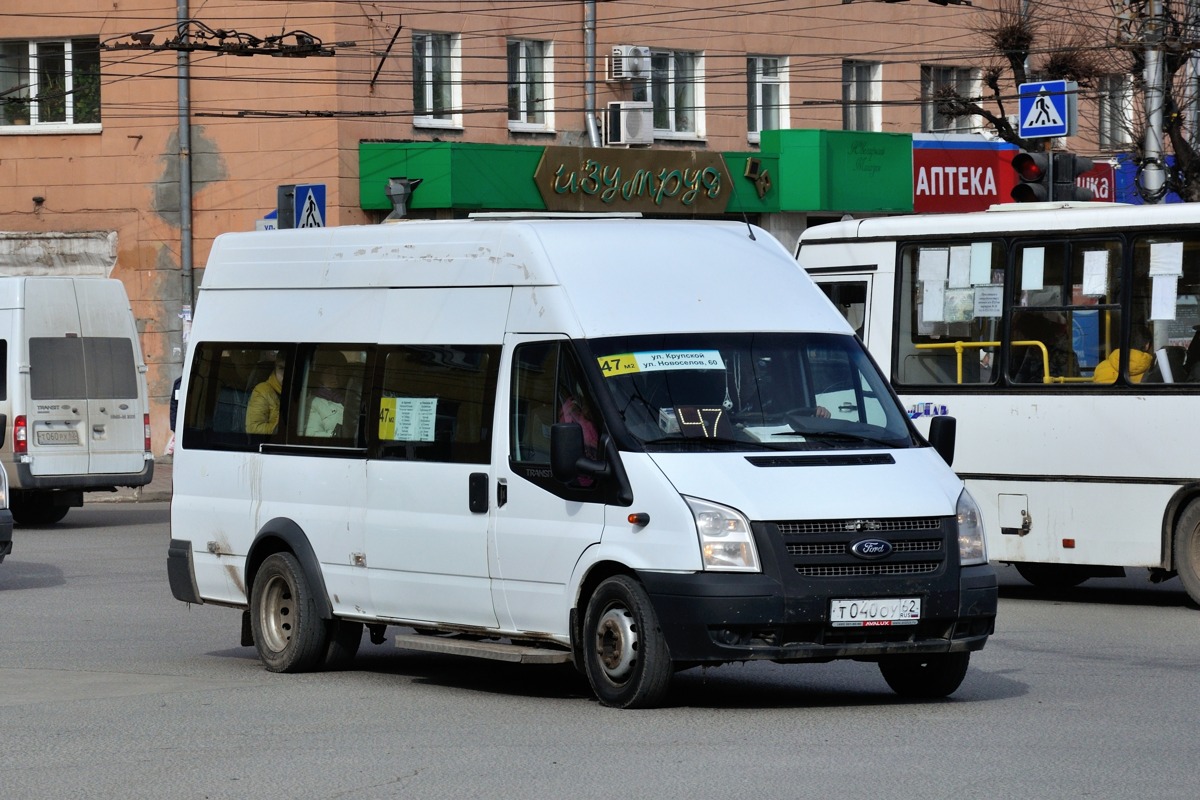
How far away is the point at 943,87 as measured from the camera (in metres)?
40.4

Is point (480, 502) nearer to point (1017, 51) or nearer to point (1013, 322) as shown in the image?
point (1013, 322)

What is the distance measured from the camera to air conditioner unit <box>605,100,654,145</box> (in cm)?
3412

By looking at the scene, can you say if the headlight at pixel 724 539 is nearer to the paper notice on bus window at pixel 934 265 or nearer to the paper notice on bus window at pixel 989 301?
the paper notice on bus window at pixel 989 301

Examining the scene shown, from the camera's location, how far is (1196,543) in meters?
14.6

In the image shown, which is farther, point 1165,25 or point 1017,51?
point 1017,51

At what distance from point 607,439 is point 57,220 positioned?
84.3 ft

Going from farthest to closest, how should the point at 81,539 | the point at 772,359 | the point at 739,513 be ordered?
the point at 81,539, the point at 772,359, the point at 739,513

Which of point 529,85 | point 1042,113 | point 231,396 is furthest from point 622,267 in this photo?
point 529,85

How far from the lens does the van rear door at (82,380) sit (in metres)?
24.0

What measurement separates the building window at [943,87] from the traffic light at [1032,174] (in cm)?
1980

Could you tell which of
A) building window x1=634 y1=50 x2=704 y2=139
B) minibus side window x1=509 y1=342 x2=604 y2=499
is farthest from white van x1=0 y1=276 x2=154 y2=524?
minibus side window x1=509 y1=342 x2=604 y2=499

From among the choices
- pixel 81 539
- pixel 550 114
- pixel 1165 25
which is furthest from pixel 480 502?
pixel 550 114

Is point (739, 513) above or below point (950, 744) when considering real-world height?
above

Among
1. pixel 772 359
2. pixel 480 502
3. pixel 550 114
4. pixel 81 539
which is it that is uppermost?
pixel 550 114
